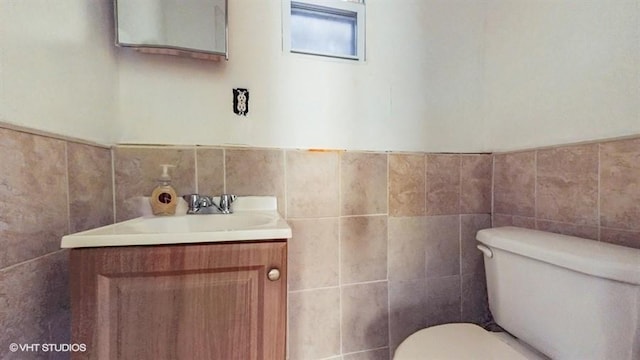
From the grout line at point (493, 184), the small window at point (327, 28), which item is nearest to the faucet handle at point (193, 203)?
the small window at point (327, 28)

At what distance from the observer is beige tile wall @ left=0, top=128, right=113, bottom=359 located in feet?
1.63

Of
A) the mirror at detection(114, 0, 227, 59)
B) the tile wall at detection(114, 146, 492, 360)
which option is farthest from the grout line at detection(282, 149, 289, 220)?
the mirror at detection(114, 0, 227, 59)

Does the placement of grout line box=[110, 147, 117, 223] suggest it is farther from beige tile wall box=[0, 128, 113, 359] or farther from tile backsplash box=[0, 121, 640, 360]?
beige tile wall box=[0, 128, 113, 359]

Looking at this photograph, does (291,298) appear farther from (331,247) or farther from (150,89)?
(150,89)

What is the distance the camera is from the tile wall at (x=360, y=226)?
1.00 m

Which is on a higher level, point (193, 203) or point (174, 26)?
point (174, 26)

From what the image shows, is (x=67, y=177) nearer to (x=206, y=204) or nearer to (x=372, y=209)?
(x=206, y=204)

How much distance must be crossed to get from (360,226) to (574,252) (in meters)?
0.66

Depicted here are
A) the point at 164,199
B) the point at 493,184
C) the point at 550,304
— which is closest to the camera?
the point at 550,304

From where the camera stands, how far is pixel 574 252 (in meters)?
0.72

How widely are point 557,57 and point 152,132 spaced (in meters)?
1.53

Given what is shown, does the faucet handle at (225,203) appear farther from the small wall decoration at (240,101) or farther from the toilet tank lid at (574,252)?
the toilet tank lid at (574,252)

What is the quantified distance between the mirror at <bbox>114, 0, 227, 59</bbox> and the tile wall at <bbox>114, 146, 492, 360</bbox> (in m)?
0.35

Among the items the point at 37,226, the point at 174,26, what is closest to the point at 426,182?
the point at 174,26
